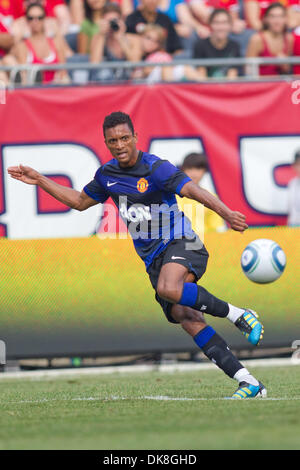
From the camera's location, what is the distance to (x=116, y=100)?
1211cm

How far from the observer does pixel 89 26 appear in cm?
1341

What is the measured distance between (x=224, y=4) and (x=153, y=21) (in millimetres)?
1694

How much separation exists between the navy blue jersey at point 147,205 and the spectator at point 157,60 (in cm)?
569

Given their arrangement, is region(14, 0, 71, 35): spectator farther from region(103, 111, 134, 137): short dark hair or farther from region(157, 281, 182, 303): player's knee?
region(157, 281, 182, 303): player's knee

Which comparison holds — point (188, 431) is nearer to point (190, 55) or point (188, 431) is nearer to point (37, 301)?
point (37, 301)

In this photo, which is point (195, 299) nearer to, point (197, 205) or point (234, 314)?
point (234, 314)

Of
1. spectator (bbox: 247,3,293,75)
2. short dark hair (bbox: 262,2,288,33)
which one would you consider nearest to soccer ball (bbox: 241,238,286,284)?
spectator (bbox: 247,3,293,75)

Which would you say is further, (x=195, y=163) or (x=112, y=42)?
(x=112, y=42)

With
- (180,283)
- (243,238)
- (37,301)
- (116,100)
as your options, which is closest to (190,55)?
(116,100)

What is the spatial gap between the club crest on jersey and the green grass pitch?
169 cm

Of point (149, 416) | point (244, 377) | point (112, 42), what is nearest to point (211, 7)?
point (112, 42)

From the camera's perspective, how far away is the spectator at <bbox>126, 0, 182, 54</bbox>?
13.4 m

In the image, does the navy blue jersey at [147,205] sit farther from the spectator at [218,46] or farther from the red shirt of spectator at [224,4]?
the red shirt of spectator at [224,4]

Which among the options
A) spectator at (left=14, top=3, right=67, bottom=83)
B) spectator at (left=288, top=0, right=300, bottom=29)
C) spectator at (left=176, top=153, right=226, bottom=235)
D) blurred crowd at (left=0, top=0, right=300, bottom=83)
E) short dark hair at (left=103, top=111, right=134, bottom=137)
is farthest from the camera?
spectator at (left=288, top=0, right=300, bottom=29)
